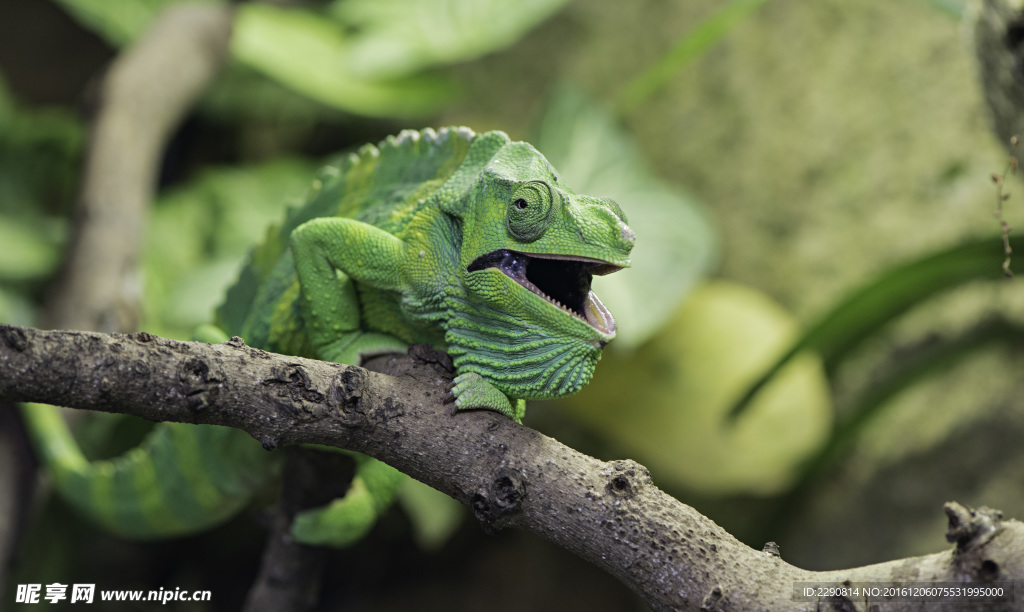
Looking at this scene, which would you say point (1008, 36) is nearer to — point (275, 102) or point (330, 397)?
point (330, 397)

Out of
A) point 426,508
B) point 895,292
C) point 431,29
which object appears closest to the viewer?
point 895,292

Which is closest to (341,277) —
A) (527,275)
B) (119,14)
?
(527,275)

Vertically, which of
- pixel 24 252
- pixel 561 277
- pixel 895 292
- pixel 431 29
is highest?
pixel 431 29

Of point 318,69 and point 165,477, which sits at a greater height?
point 318,69

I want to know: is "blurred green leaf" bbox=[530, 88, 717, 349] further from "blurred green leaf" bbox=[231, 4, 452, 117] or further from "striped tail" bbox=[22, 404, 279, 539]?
"striped tail" bbox=[22, 404, 279, 539]

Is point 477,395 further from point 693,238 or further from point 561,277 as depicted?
point 693,238
